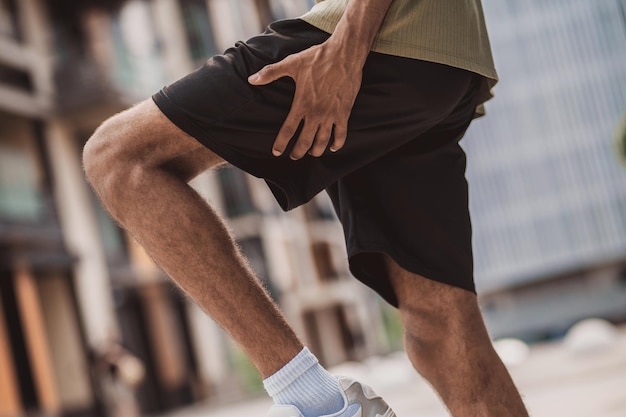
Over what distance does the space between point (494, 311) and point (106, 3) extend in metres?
84.2

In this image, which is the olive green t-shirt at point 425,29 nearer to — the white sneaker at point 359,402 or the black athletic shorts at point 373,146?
the black athletic shorts at point 373,146

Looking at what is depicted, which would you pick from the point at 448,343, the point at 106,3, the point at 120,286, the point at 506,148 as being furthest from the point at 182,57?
the point at 506,148

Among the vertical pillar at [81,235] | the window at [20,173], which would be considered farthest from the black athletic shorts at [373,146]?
the vertical pillar at [81,235]

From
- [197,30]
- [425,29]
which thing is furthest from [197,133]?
[197,30]

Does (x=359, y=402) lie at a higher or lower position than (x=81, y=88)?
lower

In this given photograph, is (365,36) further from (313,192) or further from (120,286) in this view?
(120,286)

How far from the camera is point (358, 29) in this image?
161 cm

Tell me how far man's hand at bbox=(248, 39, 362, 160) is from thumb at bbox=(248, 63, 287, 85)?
2 centimetres

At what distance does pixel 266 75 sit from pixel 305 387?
0.53m

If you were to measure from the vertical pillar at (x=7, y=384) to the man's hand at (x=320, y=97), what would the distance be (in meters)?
14.3

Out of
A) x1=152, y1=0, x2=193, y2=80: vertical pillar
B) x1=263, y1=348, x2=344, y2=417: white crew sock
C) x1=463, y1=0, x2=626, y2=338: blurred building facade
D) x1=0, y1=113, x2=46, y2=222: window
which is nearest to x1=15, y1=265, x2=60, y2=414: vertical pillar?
x1=0, y1=113, x2=46, y2=222: window

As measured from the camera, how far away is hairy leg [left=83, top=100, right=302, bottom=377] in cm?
153

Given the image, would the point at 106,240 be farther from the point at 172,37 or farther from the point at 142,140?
the point at 142,140

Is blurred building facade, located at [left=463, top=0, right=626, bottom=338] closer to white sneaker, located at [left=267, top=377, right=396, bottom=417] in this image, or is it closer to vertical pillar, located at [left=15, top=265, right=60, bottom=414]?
vertical pillar, located at [left=15, top=265, right=60, bottom=414]
